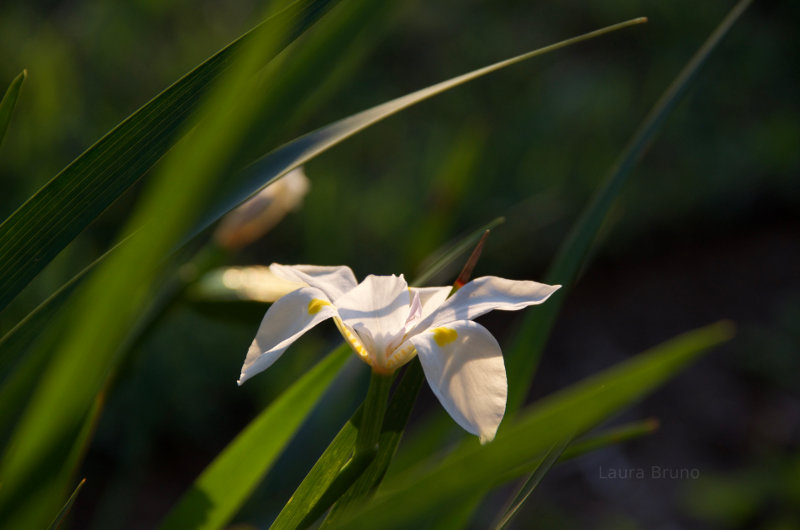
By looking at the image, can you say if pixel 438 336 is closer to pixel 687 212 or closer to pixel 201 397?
pixel 201 397

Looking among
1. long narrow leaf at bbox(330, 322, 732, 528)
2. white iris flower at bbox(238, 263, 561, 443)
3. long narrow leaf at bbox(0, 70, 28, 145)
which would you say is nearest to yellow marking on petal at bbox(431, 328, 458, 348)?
white iris flower at bbox(238, 263, 561, 443)

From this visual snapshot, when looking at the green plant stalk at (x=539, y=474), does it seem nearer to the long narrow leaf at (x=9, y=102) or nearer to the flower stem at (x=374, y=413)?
the flower stem at (x=374, y=413)

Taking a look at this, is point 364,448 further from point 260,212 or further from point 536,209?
point 536,209

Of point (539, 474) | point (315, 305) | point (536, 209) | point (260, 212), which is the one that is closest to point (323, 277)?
point (315, 305)

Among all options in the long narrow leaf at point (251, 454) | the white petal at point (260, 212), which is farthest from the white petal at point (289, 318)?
the white petal at point (260, 212)

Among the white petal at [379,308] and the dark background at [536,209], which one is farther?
the dark background at [536,209]

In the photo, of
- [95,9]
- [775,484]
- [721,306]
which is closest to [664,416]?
[775,484]

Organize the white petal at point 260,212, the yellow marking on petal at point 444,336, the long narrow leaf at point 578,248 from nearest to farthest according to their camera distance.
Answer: the yellow marking on petal at point 444,336 < the long narrow leaf at point 578,248 < the white petal at point 260,212
